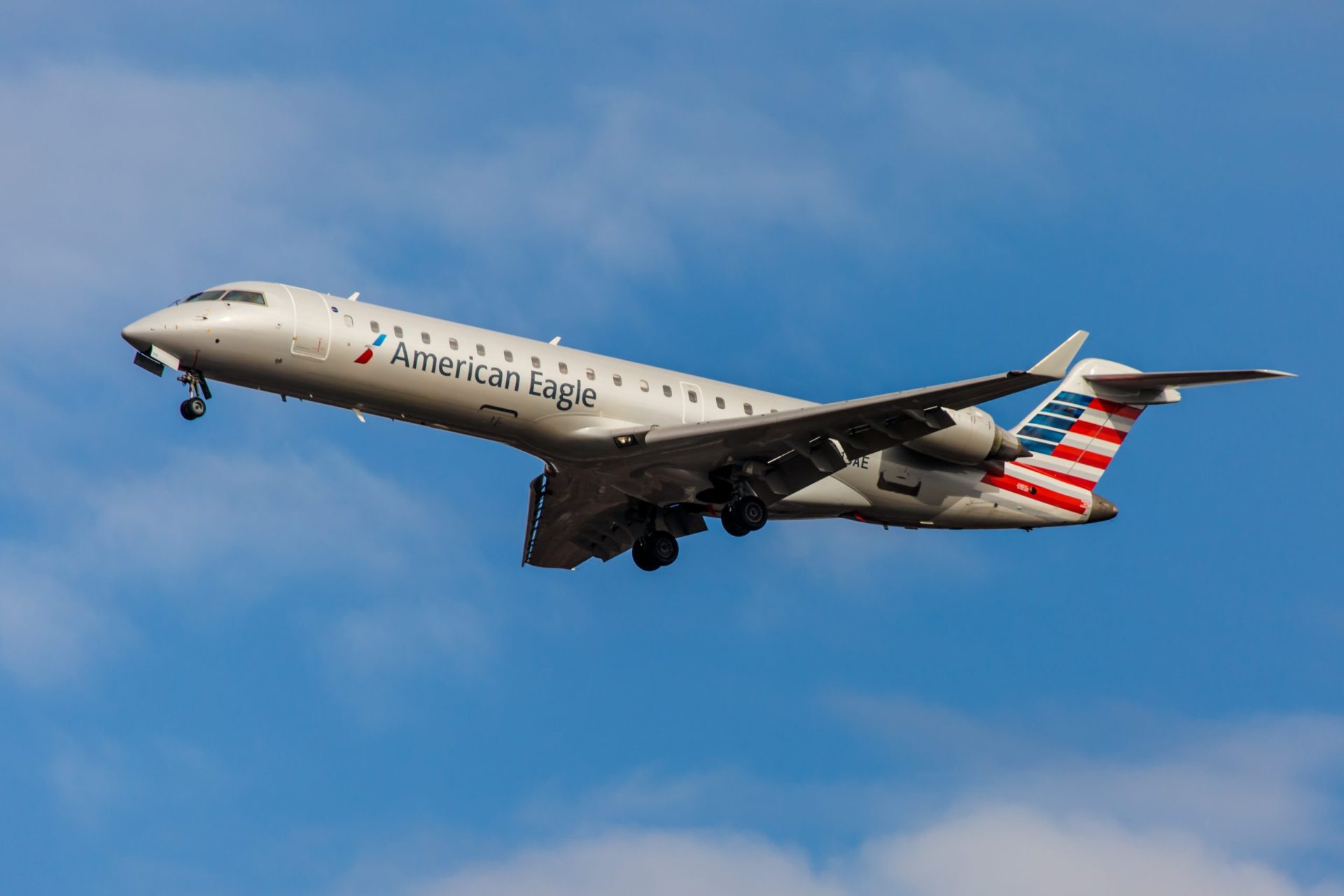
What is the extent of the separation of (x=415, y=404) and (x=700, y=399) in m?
4.85

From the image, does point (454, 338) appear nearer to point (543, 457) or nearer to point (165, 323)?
point (543, 457)

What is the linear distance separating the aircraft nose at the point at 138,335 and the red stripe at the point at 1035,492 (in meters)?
14.4

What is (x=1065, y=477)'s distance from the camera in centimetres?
3048

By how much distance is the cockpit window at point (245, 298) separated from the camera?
81.5 feet

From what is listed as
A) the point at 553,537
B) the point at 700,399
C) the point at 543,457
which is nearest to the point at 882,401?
the point at 700,399

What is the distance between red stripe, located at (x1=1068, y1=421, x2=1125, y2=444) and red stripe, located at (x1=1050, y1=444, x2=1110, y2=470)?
33 centimetres

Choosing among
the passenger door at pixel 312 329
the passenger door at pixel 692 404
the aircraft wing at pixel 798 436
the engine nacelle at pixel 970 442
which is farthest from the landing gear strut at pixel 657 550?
the passenger door at pixel 312 329

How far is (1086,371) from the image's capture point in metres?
31.1

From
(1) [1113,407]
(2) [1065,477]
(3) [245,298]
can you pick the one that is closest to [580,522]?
(3) [245,298]

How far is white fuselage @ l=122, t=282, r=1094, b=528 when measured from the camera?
80.4 feet

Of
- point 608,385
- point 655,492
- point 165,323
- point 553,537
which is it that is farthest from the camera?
point 553,537

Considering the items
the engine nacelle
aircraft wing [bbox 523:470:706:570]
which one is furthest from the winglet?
aircraft wing [bbox 523:470:706:570]

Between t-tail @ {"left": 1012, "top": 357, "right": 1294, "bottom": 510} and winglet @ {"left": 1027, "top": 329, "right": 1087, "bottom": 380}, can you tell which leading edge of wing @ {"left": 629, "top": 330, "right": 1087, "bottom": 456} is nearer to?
winglet @ {"left": 1027, "top": 329, "right": 1087, "bottom": 380}

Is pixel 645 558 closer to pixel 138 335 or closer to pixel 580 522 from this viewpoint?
pixel 580 522
